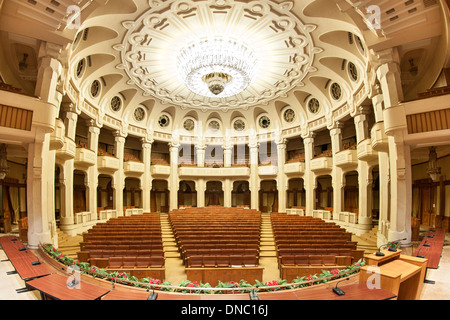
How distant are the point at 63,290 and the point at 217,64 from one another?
9.02 meters

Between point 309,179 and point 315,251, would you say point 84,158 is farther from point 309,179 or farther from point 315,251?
point 309,179

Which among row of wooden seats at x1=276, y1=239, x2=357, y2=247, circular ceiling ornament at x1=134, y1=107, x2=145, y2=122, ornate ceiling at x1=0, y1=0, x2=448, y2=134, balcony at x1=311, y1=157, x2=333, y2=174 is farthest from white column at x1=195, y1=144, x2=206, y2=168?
row of wooden seats at x1=276, y1=239, x2=357, y2=247

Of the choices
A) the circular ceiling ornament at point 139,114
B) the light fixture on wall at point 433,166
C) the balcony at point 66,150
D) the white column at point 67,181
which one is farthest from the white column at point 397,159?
the circular ceiling ornament at point 139,114

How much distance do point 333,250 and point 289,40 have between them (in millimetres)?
8874

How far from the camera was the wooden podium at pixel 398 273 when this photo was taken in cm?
362

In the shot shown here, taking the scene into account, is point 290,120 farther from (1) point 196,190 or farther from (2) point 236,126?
(1) point 196,190

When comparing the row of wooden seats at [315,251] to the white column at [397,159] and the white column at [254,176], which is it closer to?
the white column at [397,159]

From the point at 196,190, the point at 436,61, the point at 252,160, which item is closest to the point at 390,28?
the point at 436,61

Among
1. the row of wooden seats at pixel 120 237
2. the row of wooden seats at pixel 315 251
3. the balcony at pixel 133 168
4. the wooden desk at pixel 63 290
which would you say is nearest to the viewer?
the wooden desk at pixel 63 290

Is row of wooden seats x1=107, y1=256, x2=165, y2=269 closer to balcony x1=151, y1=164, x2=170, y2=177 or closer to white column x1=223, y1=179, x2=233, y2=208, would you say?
balcony x1=151, y1=164, x2=170, y2=177

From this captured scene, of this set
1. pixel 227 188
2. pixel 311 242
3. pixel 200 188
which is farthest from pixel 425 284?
pixel 200 188

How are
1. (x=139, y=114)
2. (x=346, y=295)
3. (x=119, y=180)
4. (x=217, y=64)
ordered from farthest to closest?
1. (x=139, y=114)
2. (x=119, y=180)
3. (x=217, y=64)
4. (x=346, y=295)

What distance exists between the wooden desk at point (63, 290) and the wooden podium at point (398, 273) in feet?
12.8

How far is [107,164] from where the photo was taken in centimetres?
1587
